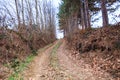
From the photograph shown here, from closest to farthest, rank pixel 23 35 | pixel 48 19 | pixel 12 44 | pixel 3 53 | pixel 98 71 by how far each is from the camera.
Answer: pixel 98 71
pixel 3 53
pixel 12 44
pixel 23 35
pixel 48 19

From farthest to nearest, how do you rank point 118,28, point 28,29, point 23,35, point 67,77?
point 28,29 < point 23,35 < point 118,28 < point 67,77

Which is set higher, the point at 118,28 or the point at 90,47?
the point at 118,28

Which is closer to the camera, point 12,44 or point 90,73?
point 90,73

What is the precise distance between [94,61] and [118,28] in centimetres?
284

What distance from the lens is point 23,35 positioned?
22.1 meters

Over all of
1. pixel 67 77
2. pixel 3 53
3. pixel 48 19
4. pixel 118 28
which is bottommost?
pixel 67 77

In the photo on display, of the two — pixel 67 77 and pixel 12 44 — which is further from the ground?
pixel 12 44

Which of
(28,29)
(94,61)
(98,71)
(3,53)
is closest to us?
(98,71)

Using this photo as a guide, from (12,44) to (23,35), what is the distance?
571cm

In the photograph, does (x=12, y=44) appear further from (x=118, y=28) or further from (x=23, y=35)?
(x=118, y=28)

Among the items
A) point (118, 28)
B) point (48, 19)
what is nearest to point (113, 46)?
point (118, 28)

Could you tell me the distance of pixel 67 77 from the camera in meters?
8.73

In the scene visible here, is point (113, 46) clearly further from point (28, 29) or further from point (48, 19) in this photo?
point (48, 19)

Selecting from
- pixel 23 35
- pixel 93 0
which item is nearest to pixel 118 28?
pixel 23 35
